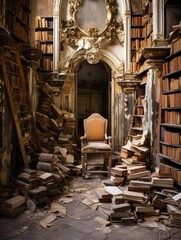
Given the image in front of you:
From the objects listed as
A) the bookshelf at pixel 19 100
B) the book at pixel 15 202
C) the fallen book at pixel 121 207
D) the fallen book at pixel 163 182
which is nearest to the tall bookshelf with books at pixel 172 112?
the fallen book at pixel 163 182

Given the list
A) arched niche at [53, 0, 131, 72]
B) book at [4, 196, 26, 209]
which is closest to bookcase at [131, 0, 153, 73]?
arched niche at [53, 0, 131, 72]

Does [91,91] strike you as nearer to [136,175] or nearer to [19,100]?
[19,100]

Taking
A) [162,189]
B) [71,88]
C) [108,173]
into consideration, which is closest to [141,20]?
[71,88]

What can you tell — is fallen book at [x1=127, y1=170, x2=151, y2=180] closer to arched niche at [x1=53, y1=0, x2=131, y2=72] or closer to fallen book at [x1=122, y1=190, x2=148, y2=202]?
fallen book at [x1=122, y1=190, x2=148, y2=202]

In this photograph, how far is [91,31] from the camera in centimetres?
637

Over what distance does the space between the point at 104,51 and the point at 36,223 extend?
4983 millimetres

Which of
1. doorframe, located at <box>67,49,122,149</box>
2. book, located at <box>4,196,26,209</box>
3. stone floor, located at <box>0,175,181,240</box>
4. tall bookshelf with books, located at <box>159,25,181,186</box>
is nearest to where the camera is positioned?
stone floor, located at <box>0,175,181,240</box>

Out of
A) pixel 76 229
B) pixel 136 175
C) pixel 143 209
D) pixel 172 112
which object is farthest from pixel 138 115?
pixel 76 229

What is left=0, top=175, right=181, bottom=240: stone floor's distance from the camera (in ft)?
8.54

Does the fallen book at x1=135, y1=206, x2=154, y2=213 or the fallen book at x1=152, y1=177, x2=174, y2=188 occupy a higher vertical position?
the fallen book at x1=152, y1=177, x2=174, y2=188

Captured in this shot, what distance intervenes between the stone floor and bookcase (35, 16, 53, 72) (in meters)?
4.19

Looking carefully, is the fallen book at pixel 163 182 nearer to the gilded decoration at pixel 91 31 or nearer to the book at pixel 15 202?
the book at pixel 15 202

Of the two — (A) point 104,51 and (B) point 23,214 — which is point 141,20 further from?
(B) point 23,214

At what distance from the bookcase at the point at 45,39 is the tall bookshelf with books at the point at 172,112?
3.28 m
